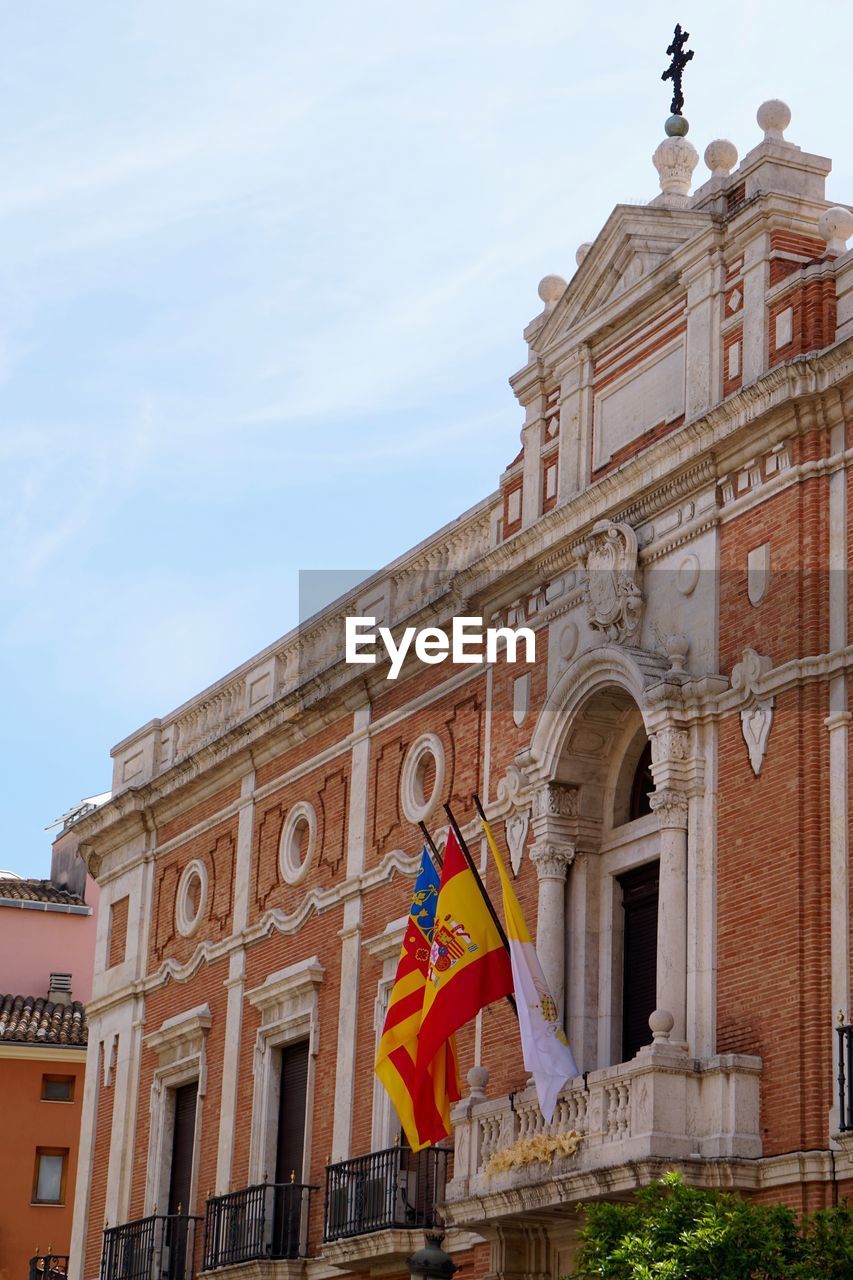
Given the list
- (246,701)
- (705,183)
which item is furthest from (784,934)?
(246,701)

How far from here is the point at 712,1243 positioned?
1565 cm

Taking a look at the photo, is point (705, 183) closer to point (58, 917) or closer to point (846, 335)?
point (846, 335)

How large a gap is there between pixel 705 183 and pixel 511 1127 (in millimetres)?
8401

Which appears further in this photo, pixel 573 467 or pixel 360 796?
pixel 360 796

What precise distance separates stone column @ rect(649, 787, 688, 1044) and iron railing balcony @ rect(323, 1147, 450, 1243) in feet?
11.7

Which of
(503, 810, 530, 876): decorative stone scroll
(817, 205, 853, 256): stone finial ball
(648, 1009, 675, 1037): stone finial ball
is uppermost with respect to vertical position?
(817, 205, 853, 256): stone finial ball

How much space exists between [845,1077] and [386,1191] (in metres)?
6.50

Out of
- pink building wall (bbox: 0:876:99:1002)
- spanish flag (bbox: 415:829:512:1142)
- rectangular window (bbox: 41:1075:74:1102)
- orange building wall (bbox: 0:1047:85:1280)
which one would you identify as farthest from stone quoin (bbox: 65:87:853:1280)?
pink building wall (bbox: 0:876:99:1002)

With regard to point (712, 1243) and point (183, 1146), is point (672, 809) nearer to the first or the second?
point (712, 1243)

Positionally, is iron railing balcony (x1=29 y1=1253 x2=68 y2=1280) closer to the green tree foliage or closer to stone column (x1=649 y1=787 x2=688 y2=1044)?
stone column (x1=649 y1=787 x2=688 y2=1044)

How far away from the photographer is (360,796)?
25641mm

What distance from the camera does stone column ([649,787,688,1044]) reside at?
19297 mm

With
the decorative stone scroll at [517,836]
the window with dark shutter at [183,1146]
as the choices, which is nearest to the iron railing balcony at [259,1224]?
the window with dark shutter at [183,1146]

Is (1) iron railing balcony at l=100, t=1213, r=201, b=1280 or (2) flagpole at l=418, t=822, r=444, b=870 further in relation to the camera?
(1) iron railing balcony at l=100, t=1213, r=201, b=1280
